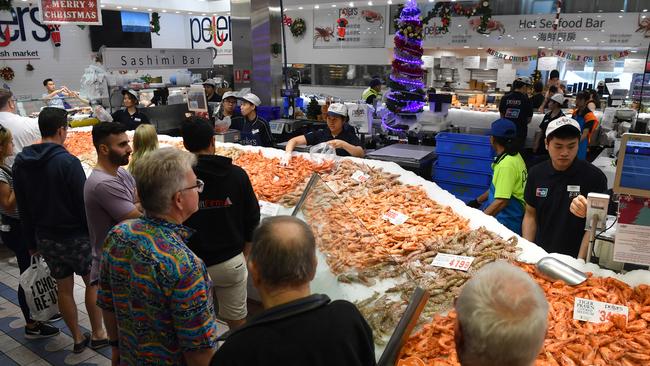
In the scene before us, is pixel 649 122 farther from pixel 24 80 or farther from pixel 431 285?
pixel 24 80

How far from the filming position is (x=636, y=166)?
2244 mm

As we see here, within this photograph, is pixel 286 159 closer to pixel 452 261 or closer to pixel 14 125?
pixel 452 261

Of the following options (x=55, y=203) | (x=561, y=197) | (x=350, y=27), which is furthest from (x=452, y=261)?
(x=350, y=27)

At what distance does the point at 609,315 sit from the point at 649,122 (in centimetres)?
588

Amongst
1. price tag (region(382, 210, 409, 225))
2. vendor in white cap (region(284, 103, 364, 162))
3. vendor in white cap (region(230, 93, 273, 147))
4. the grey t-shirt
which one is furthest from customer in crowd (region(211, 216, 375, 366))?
vendor in white cap (region(230, 93, 273, 147))

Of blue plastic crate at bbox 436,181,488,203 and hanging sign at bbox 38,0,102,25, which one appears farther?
hanging sign at bbox 38,0,102,25

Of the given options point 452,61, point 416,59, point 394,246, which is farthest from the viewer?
point 452,61

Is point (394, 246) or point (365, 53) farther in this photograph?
point (365, 53)

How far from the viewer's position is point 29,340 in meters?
3.98

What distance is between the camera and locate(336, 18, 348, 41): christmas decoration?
15.1 meters

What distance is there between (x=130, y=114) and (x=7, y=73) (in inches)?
378

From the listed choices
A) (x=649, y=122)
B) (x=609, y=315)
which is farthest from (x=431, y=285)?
(x=649, y=122)

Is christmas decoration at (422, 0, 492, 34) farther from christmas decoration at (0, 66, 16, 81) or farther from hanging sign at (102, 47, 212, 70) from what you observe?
christmas decoration at (0, 66, 16, 81)

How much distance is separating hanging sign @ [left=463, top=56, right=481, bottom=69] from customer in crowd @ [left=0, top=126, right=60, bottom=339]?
1184 centimetres
